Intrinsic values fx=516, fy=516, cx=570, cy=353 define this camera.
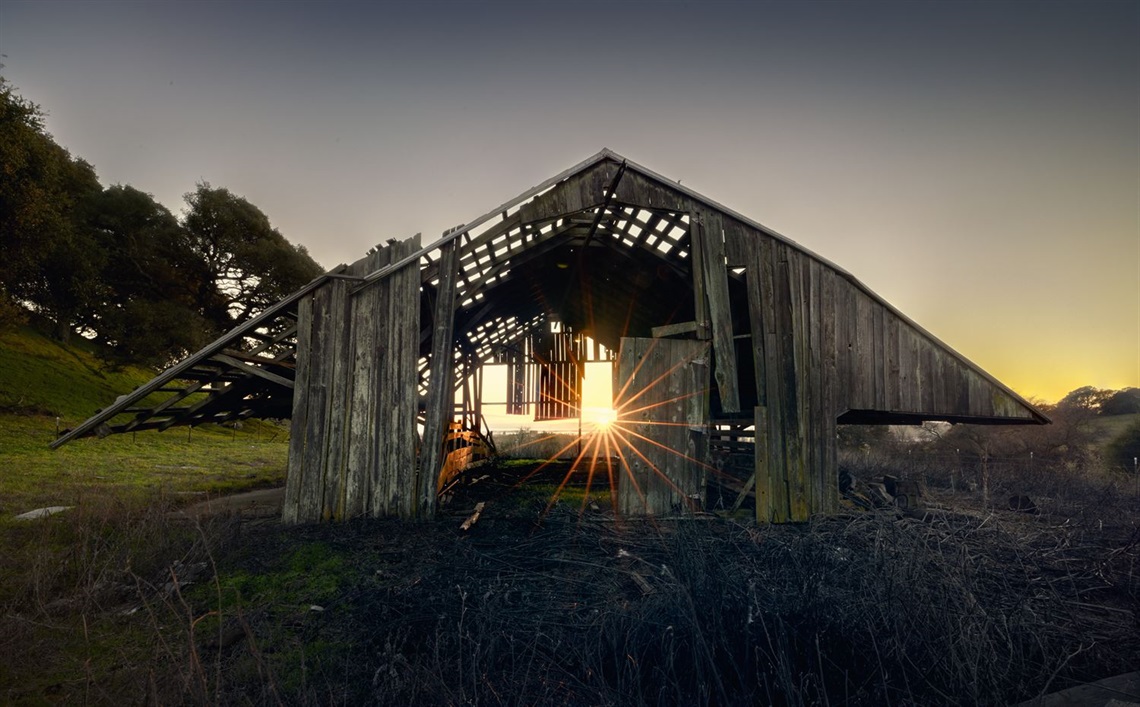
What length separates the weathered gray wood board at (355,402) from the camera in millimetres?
8125

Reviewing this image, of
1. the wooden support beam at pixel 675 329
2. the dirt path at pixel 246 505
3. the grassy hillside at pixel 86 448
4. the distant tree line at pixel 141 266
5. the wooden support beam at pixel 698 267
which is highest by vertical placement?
the distant tree line at pixel 141 266

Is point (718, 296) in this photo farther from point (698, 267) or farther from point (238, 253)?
point (238, 253)

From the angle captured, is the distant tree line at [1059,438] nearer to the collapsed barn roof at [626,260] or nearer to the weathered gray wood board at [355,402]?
the collapsed barn roof at [626,260]

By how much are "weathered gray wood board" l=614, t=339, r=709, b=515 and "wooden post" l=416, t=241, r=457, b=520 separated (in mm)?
3018

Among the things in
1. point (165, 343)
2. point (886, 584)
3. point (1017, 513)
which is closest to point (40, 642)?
point (886, 584)

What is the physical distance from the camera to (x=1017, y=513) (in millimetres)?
10328

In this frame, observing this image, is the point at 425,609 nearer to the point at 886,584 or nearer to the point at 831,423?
the point at 886,584

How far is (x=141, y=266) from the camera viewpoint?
994 inches

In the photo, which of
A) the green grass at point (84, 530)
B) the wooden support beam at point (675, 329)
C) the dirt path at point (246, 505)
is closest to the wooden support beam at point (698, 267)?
the wooden support beam at point (675, 329)

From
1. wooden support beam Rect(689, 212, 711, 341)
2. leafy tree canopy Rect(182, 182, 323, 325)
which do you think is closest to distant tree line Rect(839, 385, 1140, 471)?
wooden support beam Rect(689, 212, 711, 341)

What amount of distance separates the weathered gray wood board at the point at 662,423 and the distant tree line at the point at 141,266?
2057 centimetres

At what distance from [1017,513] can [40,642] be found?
14545 millimetres

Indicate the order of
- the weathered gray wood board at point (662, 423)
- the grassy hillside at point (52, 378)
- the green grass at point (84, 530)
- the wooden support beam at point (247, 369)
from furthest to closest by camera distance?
the grassy hillside at point (52, 378) → the weathered gray wood board at point (662, 423) → the wooden support beam at point (247, 369) → the green grass at point (84, 530)

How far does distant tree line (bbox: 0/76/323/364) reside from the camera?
20609 mm
